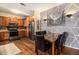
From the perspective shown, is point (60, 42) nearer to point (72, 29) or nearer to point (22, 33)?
point (72, 29)

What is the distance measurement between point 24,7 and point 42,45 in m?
0.78

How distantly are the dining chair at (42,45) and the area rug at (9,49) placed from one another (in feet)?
1.17

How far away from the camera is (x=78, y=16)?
5.85 ft

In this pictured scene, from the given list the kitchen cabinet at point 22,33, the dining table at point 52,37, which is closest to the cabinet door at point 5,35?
the kitchen cabinet at point 22,33

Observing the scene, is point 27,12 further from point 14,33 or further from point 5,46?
point 5,46

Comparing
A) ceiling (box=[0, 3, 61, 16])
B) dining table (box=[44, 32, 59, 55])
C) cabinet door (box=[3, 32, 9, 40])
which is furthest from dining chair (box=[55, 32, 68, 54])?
cabinet door (box=[3, 32, 9, 40])

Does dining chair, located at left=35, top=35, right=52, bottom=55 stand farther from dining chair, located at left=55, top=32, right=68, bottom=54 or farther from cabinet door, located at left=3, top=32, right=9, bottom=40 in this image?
cabinet door, located at left=3, top=32, right=9, bottom=40

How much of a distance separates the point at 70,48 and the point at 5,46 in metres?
1.17

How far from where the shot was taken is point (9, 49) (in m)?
1.88

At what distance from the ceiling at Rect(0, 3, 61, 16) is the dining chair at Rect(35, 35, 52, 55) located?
19.5 inches

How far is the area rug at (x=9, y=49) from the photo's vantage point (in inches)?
73.2

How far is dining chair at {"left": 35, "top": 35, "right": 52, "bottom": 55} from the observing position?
1885mm
